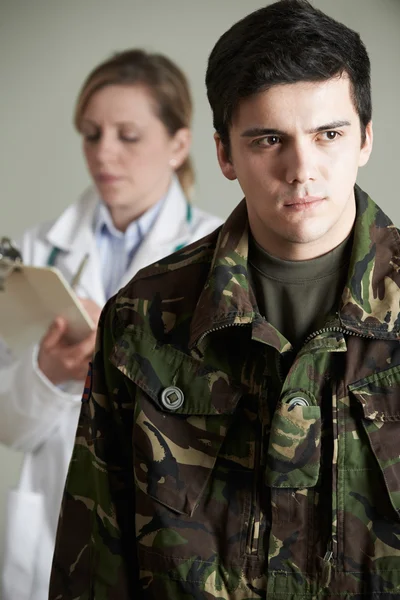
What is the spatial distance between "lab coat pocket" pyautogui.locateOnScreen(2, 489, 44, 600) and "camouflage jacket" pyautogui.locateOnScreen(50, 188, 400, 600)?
0.81 m

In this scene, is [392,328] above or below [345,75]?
below

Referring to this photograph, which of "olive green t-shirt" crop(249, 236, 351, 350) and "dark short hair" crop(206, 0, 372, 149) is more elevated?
"dark short hair" crop(206, 0, 372, 149)

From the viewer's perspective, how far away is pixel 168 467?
1.04 metres

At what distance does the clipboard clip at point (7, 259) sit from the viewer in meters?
1.65

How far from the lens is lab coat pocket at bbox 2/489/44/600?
6.31ft

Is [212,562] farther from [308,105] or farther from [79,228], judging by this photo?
[79,228]

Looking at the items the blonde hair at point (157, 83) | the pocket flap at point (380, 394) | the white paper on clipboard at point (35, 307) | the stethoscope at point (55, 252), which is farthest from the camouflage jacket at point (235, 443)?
the blonde hair at point (157, 83)

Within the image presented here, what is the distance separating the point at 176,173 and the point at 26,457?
0.82m

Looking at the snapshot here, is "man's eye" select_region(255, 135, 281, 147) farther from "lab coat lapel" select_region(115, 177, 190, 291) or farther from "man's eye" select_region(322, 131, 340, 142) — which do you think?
"lab coat lapel" select_region(115, 177, 190, 291)

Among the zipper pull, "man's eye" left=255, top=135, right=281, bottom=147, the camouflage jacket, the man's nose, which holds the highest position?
"man's eye" left=255, top=135, right=281, bottom=147

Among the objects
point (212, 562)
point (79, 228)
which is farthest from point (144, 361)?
point (79, 228)

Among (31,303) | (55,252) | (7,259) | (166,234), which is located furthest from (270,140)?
(55,252)

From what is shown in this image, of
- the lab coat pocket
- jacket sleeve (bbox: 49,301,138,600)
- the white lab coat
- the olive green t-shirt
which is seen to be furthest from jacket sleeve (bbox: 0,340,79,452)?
the olive green t-shirt

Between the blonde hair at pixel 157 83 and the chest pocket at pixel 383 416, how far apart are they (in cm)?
133
